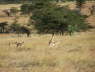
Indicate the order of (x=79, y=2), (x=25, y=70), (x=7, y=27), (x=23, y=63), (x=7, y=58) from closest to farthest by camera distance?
(x=25, y=70), (x=23, y=63), (x=7, y=58), (x=7, y=27), (x=79, y=2)

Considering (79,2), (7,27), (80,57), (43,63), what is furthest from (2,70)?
(79,2)

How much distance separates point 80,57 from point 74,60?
85 cm

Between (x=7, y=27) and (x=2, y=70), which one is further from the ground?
(x=2, y=70)

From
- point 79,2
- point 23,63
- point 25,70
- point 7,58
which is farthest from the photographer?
point 79,2

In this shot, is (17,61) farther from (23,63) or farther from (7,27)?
Answer: (7,27)

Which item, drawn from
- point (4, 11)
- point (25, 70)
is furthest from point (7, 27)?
point (25, 70)

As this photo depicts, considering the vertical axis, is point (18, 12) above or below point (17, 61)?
below

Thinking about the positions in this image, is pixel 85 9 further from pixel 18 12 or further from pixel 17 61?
pixel 17 61

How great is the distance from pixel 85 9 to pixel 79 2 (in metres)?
3.72

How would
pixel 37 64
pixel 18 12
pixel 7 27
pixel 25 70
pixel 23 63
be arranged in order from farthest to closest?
pixel 18 12 → pixel 7 27 → pixel 23 63 → pixel 37 64 → pixel 25 70

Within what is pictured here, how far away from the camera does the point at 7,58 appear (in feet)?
59.8

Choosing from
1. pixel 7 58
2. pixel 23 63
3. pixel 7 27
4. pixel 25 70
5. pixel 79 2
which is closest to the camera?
pixel 25 70

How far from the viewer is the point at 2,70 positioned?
1405 centimetres

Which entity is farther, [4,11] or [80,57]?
[4,11]
